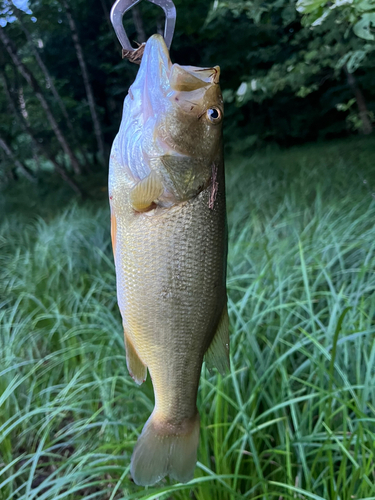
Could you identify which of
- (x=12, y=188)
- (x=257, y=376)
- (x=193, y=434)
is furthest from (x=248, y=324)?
(x=12, y=188)

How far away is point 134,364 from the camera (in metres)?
0.65

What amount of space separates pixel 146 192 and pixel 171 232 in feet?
0.25

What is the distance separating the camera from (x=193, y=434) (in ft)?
2.12

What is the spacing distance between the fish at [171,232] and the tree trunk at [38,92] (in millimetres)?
3810

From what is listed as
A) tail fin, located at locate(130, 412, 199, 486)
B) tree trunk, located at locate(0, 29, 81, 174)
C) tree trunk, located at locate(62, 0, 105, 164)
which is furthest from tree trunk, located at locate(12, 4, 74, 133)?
tail fin, located at locate(130, 412, 199, 486)

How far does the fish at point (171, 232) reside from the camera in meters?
0.58

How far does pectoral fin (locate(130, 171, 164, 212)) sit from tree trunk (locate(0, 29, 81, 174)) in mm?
3885

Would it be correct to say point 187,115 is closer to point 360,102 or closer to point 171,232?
point 171,232

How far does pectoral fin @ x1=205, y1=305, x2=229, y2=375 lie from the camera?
610 mm

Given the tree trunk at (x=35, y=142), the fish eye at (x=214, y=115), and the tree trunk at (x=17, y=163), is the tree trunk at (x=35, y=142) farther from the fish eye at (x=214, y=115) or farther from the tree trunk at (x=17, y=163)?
the fish eye at (x=214, y=115)

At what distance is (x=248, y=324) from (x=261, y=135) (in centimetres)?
467

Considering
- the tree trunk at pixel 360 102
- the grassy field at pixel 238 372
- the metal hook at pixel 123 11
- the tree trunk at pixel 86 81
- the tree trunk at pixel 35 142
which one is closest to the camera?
the metal hook at pixel 123 11

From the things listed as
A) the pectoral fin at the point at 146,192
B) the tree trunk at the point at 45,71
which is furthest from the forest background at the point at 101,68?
the pectoral fin at the point at 146,192

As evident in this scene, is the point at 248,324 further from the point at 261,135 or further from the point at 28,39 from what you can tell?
the point at 261,135
